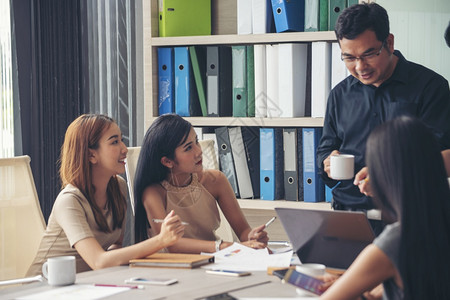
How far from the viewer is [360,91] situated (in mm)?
2516

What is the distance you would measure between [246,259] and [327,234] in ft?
1.22

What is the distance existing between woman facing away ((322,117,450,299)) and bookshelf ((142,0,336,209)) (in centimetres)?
182

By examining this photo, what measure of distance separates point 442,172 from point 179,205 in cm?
134

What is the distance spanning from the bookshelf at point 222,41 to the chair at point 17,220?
3.52 ft

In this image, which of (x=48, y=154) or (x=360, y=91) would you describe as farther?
(x=48, y=154)

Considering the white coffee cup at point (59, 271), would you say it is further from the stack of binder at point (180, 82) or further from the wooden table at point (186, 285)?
the stack of binder at point (180, 82)

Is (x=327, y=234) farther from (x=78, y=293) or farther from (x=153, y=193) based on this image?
(x=153, y=193)

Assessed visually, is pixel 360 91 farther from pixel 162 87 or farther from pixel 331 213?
pixel 162 87

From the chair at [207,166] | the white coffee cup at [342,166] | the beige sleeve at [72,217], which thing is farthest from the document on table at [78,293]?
the chair at [207,166]

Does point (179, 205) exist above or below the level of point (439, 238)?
below

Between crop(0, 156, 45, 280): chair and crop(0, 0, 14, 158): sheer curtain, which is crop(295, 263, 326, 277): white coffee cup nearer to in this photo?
crop(0, 156, 45, 280): chair

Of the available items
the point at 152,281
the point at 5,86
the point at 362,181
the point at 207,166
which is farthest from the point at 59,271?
the point at 5,86

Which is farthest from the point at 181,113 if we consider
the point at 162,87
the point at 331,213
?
the point at 331,213

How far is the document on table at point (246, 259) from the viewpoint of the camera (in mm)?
1995
